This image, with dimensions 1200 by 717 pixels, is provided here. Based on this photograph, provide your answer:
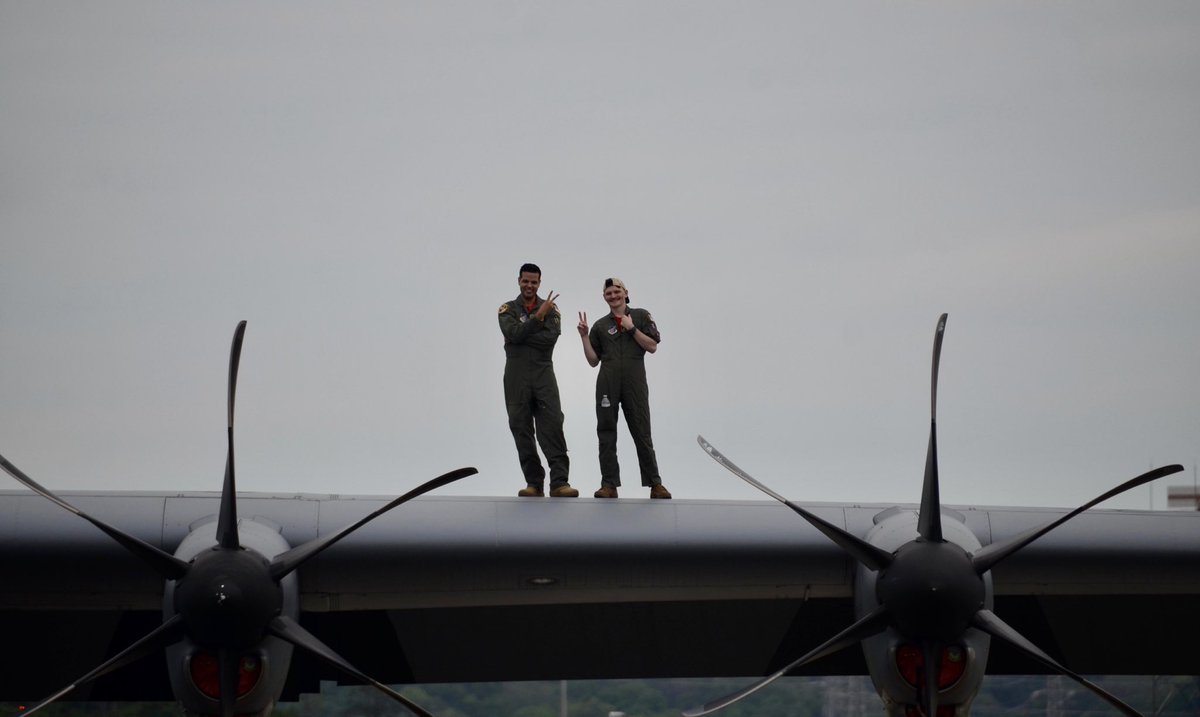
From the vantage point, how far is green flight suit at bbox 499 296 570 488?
46.7 ft

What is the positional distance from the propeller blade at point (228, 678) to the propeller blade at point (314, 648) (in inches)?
14.5

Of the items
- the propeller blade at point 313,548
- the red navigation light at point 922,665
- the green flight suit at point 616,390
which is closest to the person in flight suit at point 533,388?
the green flight suit at point 616,390

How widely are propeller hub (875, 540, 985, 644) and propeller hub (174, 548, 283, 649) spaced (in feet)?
16.9

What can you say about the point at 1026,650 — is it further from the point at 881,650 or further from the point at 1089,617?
the point at 1089,617

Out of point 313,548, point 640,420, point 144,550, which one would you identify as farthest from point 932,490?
point 144,550

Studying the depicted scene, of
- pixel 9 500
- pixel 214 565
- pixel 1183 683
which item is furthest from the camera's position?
pixel 1183 683

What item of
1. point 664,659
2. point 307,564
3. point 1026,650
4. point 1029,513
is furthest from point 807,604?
point 307,564

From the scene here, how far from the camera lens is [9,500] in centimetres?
1344

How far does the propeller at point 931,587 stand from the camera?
40.6 ft

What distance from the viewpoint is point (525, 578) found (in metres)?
14.2

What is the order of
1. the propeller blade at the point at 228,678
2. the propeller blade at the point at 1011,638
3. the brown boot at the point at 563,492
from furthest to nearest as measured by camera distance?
the brown boot at the point at 563,492
the propeller blade at the point at 1011,638
the propeller blade at the point at 228,678

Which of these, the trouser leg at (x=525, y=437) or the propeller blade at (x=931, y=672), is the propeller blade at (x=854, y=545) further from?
the trouser leg at (x=525, y=437)

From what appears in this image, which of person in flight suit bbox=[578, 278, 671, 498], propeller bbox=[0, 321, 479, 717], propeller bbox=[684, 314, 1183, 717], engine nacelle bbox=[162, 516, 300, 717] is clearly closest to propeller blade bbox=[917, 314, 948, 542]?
propeller bbox=[684, 314, 1183, 717]

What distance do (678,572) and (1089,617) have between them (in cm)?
543
